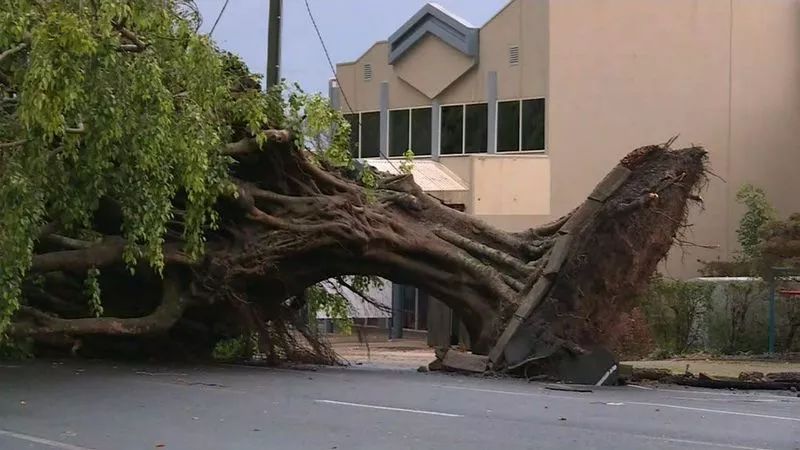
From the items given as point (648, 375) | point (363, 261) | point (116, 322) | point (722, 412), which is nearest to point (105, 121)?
point (116, 322)

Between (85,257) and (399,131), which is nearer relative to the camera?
(85,257)

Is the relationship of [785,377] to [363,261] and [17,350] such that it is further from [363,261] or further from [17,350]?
[17,350]

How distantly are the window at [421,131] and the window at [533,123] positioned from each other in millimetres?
3828

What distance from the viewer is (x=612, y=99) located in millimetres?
36406

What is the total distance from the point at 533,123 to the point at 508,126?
3.66 feet

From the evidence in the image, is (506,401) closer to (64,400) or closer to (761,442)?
(761,442)

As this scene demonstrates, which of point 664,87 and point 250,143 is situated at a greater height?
point 664,87

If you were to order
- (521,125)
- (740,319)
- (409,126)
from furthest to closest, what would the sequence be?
(409,126), (521,125), (740,319)

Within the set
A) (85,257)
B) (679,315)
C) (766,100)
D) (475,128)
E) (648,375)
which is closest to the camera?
(85,257)

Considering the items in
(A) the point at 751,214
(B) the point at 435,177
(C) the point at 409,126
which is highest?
(C) the point at 409,126

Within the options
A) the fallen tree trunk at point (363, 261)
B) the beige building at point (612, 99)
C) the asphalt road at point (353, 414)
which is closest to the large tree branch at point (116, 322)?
the fallen tree trunk at point (363, 261)

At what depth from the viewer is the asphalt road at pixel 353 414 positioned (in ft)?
34.2

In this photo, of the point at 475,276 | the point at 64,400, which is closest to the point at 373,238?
the point at 475,276

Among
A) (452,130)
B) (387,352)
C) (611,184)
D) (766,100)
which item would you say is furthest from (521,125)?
(611,184)
